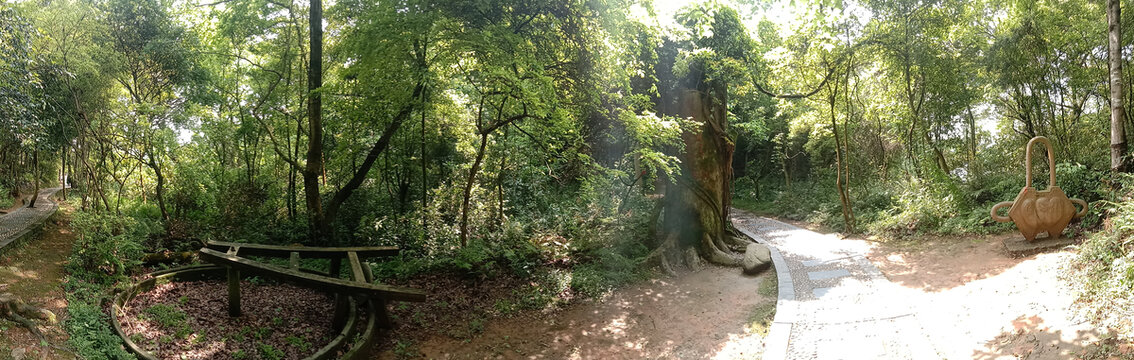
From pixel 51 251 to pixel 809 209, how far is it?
17439 millimetres

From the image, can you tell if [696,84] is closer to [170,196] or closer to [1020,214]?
[1020,214]

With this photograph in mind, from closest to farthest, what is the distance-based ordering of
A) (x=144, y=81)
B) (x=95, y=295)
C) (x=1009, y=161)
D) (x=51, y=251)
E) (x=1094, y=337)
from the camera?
(x=1094, y=337) → (x=95, y=295) → (x=51, y=251) → (x=1009, y=161) → (x=144, y=81)

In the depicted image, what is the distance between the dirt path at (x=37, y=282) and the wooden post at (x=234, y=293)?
55.4 inches

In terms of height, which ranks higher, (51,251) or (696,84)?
(696,84)

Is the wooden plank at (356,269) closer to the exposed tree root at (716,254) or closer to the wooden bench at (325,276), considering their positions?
the wooden bench at (325,276)

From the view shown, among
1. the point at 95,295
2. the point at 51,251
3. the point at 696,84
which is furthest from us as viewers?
the point at 696,84

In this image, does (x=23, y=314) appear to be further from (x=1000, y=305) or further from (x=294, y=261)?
(x=1000, y=305)

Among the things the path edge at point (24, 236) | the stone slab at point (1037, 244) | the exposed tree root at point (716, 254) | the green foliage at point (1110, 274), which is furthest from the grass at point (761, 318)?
the path edge at point (24, 236)

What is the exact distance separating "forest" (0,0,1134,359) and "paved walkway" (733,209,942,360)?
0.09 meters

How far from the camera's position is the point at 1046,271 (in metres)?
4.88

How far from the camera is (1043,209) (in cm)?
587

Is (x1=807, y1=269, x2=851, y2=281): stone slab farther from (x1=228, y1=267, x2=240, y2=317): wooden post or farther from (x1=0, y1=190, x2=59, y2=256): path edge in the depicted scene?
(x1=0, y1=190, x2=59, y2=256): path edge

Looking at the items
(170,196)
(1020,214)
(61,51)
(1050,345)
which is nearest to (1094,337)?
(1050,345)

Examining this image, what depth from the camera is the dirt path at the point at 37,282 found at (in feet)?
13.1
